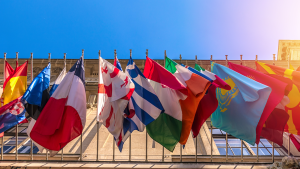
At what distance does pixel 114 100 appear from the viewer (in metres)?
6.60

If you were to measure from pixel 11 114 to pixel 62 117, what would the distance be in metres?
2.29

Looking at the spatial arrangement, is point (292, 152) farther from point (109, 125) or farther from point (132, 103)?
point (109, 125)

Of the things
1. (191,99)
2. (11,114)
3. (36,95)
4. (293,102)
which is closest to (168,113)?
(191,99)

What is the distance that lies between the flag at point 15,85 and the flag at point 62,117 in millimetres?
2563

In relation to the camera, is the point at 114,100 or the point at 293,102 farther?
the point at 293,102

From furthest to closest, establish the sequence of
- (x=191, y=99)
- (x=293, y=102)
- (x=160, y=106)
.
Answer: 1. (x=293, y=102)
2. (x=191, y=99)
3. (x=160, y=106)

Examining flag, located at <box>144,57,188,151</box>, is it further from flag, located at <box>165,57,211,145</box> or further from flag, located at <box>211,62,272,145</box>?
flag, located at <box>211,62,272,145</box>

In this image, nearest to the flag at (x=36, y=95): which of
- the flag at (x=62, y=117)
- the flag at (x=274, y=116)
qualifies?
the flag at (x=62, y=117)

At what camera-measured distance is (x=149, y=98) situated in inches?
269

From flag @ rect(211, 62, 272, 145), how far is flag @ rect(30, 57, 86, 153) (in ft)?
17.3

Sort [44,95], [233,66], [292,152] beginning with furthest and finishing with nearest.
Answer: [292,152]
[233,66]
[44,95]

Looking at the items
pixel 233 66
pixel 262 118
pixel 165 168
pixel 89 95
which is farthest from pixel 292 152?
pixel 89 95

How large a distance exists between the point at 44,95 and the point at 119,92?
11.1ft

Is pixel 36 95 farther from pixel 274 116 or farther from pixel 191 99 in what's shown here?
pixel 274 116
